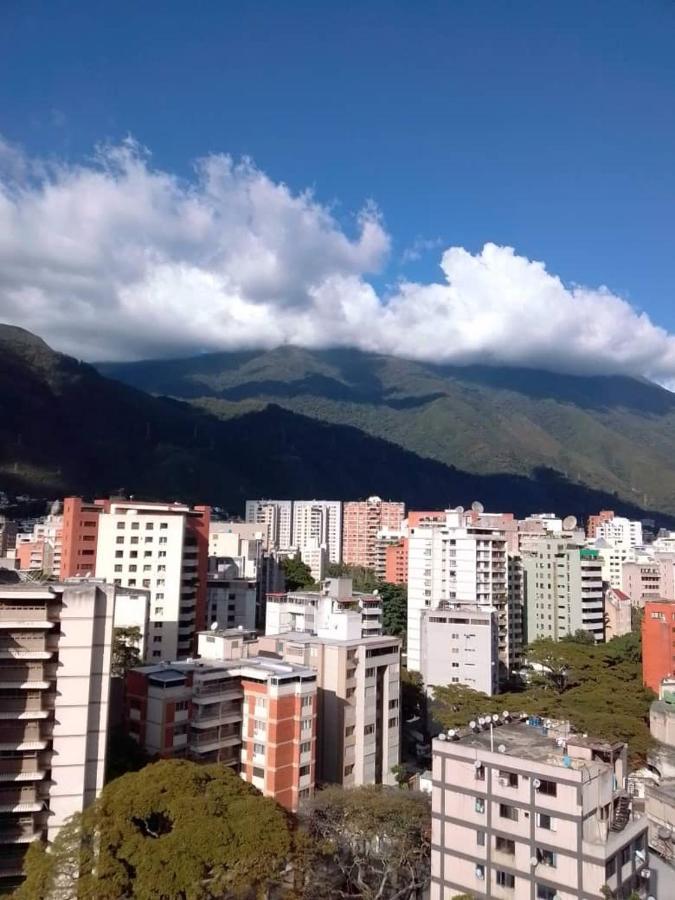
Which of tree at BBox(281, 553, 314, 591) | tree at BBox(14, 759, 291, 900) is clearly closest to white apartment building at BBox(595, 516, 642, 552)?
tree at BBox(281, 553, 314, 591)

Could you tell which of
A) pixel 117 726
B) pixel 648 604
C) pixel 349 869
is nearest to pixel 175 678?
pixel 117 726

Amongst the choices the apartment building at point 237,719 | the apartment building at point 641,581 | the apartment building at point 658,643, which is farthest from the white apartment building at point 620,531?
the apartment building at point 237,719

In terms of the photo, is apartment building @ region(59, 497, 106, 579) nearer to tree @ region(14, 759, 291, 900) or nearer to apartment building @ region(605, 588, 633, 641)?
tree @ region(14, 759, 291, 900)

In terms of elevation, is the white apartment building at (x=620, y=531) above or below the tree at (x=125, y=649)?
above

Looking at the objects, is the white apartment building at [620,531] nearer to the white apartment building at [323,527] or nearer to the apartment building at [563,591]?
the white apartment building at [323,527]

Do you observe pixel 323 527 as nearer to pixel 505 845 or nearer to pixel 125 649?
pixel 125 649
